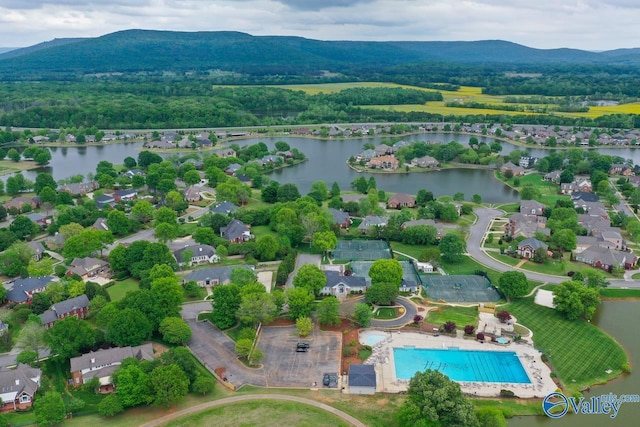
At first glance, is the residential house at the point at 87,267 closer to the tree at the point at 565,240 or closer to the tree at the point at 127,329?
the tree at the point at 127,329

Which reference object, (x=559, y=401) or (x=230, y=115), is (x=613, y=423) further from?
(x=230, y=115)

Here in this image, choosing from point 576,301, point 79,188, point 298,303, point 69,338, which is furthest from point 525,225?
point 79,188

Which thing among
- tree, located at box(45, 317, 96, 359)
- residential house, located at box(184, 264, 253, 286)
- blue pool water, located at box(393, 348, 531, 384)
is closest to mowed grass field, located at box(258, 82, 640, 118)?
residential house, located at box(184, 264, 253, 286)

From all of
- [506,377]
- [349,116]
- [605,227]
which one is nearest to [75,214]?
[506,377]

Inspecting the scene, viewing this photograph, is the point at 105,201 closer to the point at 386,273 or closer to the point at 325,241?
the point at 325,241

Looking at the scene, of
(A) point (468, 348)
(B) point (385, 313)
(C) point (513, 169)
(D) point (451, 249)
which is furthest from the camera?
(C) point (513, 169)
